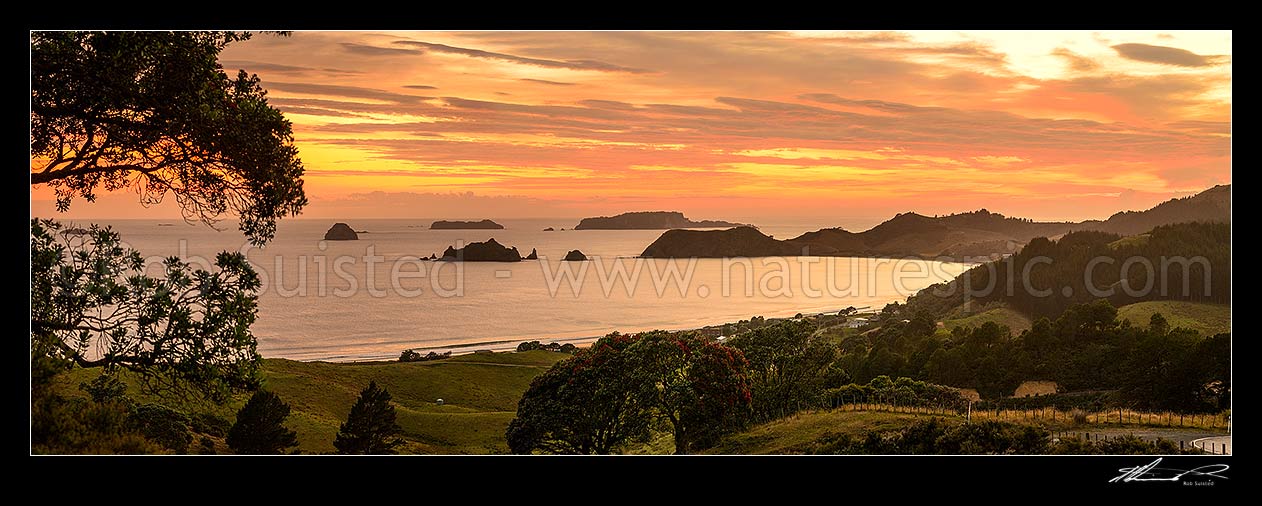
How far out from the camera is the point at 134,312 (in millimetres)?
7957

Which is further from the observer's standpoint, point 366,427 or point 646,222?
point 646,222

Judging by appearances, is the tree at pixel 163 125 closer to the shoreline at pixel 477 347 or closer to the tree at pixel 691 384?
the tree at pixel 691 384

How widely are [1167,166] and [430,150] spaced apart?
13457 mm

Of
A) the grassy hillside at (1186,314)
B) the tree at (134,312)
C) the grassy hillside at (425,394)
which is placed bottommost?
the grassy hillside at (425,394)

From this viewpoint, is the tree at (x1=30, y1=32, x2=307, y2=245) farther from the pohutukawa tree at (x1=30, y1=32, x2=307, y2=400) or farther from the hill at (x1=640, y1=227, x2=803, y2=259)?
the hill at (x1=640, y1=227, x2=803, y2=259)

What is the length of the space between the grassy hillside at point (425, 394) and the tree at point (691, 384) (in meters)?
6.41

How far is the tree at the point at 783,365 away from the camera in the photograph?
16.5 meters

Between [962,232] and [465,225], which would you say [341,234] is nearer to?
[465,225]

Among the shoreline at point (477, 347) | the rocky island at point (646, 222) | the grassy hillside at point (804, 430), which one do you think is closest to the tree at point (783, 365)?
the grassy hillside at point (804, 430)

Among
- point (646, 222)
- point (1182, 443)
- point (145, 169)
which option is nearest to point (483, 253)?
point (646, 222)

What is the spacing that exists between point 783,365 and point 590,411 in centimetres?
478
